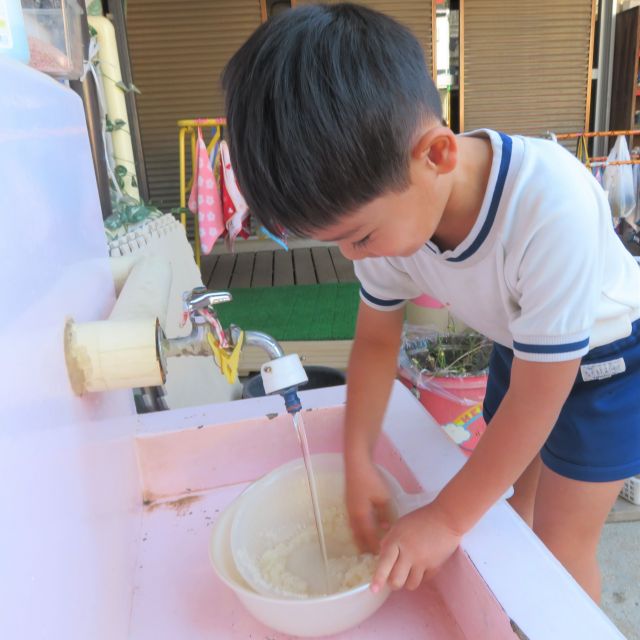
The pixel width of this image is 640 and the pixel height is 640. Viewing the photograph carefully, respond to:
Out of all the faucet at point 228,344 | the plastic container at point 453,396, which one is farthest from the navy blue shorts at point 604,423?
the plastic container at point 453,396

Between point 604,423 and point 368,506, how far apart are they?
42 cm

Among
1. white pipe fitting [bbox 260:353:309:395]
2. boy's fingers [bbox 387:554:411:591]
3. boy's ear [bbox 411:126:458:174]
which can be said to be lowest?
boy's fingers [bbox 387:554:411:591]

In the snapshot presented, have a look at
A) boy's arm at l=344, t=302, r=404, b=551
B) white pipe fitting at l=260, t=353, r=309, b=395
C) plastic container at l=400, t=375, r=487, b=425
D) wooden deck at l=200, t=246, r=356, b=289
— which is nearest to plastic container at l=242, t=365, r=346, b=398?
plastic container at l=400, t=375, r=487, b=425

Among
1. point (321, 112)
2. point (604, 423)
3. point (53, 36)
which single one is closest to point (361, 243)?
point (321, 112)

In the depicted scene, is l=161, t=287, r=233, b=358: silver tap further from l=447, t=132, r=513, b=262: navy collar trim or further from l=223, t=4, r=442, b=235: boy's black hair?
l=447, t=132, r=513, b=262: navy collar trim

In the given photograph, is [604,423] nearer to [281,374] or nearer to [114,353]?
[281,374]

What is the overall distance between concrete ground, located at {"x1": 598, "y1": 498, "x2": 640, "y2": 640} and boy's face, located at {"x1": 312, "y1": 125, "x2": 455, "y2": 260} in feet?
3.61

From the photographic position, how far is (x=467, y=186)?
735 mm

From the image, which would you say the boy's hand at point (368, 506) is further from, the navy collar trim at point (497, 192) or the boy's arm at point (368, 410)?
the navy collar trim at point (497, 192)

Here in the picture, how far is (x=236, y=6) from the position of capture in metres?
4.03

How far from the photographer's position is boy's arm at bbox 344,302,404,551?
734 millimetres

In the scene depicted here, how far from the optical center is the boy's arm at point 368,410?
734mm

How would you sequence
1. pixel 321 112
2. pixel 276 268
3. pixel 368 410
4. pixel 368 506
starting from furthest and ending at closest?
1. pixel 276 268
2. pixel 368 410
3. pixel 368 506
4. pixel 321 112

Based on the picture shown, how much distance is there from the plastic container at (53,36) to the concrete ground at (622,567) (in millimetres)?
1495
